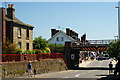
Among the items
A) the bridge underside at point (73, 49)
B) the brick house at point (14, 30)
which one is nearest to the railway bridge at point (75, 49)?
the bridge underside at point (73, 49)

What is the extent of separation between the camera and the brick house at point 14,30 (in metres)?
41.9

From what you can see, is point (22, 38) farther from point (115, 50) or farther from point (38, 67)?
point (115, 50)

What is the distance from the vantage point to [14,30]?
4262 centimetres

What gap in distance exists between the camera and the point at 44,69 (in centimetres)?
3731

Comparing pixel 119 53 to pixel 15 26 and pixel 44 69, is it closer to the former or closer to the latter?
pixel 44 69

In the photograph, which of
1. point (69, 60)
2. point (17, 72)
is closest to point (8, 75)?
point (17, 72)

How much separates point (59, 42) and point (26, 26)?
51358 millimetres

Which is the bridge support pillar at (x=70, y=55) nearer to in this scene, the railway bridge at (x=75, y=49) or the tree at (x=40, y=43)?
the railway bridge at (x=75, y=49)

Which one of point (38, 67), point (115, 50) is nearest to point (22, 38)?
point (38, 67)

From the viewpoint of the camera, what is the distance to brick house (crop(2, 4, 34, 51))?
137 feet

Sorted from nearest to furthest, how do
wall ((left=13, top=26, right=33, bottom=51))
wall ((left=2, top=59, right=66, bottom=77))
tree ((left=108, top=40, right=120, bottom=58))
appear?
wall ((left=2, top=59, right=66, bottom=77)) < tree ((left=108, top=40, right=120, bottom=58)) < wall ((left=13, top=26, right=33, bottom=51))

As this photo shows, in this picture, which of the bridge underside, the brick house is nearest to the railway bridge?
the bridge underside

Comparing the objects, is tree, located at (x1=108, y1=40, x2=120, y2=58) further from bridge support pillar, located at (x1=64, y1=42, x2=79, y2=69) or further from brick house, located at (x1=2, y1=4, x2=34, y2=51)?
bridge support pillar, located at (x1=64, y1=42, x2=79, y2=69)

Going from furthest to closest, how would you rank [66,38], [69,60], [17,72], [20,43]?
[66,38], [69,60], [20,43], [17,72]
